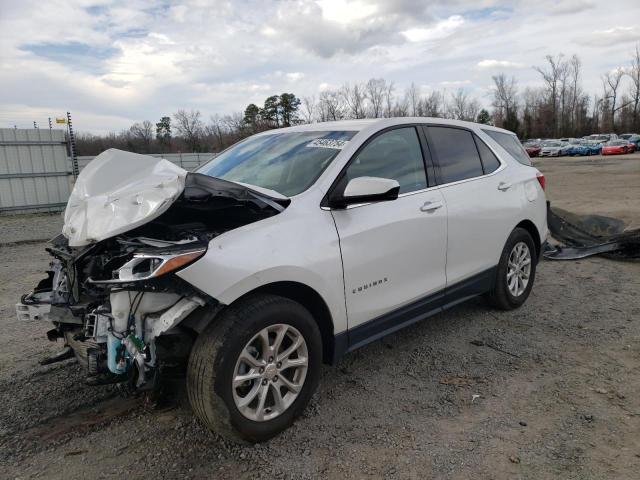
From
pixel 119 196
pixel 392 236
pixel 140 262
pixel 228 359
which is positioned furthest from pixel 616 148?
pixel 140 262

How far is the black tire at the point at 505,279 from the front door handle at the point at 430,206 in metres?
1.20

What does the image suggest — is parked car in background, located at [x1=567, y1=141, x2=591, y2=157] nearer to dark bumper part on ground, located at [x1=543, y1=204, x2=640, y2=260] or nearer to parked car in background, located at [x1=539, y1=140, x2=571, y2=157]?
parked car in background, located at [x1=539, y1=140, x2=571, y2=157]

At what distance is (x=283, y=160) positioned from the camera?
11.7 ft

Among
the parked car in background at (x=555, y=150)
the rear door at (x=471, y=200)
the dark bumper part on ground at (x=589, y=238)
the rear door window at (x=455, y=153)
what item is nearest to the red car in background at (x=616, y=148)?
the parked car in background at (x=555, y=150)

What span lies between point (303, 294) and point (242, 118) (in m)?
72.8

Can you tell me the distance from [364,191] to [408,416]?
4.70ft

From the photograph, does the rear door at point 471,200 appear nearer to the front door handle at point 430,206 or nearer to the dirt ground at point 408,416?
the front door handle at point 430,206

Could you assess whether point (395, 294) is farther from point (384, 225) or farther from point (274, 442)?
point (274, 442)

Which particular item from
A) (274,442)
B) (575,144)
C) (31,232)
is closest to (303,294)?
(274,442)

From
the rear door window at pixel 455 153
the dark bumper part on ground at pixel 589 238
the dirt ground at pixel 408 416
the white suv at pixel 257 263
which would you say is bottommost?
the dirt ground at pixel 408 416

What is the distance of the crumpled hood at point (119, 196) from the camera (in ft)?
8.13

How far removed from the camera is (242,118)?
238ft

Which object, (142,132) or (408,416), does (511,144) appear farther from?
(142,132)

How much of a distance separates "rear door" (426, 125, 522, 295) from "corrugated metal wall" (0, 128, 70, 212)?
13.5 metres
